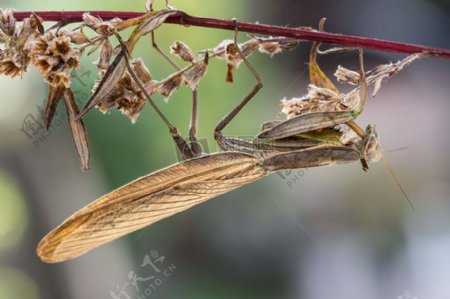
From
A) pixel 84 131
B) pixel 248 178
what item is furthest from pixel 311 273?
pixel 84 131

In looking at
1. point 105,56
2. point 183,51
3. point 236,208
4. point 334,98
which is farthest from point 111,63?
point 236,208

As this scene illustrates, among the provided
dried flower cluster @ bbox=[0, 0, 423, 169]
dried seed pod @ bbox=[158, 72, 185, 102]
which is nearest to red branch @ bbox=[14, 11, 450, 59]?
dried flower cluster @ bbox=[0, 0, 423, 169]

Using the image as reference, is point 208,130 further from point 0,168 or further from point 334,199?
point 0,168

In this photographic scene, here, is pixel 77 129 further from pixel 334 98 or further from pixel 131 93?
pixel 334 98

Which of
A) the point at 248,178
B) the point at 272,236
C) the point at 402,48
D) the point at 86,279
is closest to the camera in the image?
the point at 402,48

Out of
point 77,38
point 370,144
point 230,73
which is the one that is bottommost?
point 370,144

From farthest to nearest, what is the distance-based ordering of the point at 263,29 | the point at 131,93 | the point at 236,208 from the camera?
the point at 236,208 < the point at 131,93 < the point at 263,29

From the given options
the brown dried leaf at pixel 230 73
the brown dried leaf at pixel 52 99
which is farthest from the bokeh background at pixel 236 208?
the brown dried leaf at pixel 52 99

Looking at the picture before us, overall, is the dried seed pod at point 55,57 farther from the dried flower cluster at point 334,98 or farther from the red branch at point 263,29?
the dried flower cluster at point 334,98
